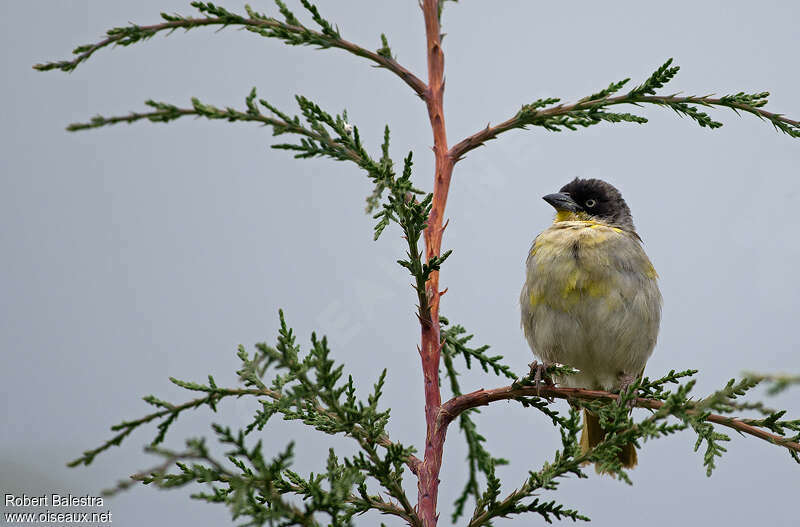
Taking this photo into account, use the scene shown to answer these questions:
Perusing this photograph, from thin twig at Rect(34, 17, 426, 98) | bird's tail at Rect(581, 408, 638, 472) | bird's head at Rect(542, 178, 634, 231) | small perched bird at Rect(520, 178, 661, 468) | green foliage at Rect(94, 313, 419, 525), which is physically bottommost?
green foliage at Rect(94, 313, 419, 525)

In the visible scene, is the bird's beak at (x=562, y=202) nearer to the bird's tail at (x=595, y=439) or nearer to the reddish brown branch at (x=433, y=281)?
the bird's tail at (x=595, y=439)

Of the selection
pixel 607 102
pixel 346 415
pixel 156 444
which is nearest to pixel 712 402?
pixel 346 415

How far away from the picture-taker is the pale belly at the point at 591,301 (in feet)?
13.5

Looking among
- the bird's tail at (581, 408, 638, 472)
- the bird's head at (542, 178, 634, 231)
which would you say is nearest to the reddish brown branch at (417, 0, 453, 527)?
the bird's tail at (581, 408, 638, 472)

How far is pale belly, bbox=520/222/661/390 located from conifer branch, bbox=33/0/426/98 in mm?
1406

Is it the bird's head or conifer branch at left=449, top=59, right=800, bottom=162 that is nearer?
conifer branch at left=449, top=59, right=800, bottom=162

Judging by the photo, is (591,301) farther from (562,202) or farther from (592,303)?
(562,202)

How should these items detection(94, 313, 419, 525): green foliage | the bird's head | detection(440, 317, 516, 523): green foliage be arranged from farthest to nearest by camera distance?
the bird's head, detection(440, 317, 516, 523): green foliage, detection(94, 313, 419, 525): green foliage

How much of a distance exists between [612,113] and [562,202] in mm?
1874

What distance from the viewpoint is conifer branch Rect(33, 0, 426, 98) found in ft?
10.1

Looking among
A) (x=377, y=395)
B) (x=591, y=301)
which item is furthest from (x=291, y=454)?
(x=591, y=301)

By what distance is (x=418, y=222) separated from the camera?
109 inches

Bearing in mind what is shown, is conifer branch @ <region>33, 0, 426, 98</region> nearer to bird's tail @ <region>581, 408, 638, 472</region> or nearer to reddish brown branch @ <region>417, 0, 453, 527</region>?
reddish brown branch @ <region>417, 0, 453, 527</region>

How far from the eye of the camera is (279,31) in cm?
318
